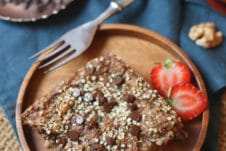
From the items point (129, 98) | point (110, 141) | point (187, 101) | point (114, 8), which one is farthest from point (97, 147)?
point (114, 8)

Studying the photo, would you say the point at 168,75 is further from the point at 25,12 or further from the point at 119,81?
the point at 25,12

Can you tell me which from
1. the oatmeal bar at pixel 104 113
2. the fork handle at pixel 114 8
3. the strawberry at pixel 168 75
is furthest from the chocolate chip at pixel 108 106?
the fork handle at pixel 114 8

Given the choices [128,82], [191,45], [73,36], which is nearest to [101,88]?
[128,82]

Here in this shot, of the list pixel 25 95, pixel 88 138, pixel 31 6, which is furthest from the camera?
pixel 31 6

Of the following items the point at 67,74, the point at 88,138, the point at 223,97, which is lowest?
the point at 223,97

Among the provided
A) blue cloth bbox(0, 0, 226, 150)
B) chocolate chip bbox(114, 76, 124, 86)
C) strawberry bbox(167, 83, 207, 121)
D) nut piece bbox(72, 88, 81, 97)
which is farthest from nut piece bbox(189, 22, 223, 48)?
nut piece bbox(72, 88, 81, 97)

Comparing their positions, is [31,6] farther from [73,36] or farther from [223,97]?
[223,97]
